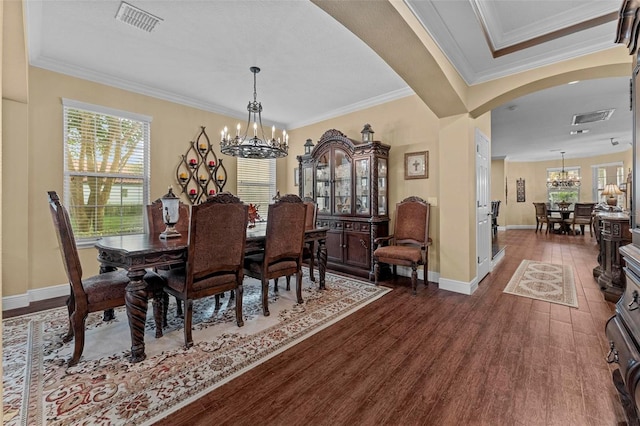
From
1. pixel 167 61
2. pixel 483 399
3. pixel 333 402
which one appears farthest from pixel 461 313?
pixel 167 61

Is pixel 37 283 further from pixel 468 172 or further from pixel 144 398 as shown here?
pixel 468 172

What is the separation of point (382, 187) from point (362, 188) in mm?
302

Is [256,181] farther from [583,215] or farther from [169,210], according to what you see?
[583,215]

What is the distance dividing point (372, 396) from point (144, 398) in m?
1.42

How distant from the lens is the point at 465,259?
365 cm

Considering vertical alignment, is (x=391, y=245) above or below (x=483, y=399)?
above

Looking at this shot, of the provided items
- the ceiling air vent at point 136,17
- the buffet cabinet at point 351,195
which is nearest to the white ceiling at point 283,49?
the ceiling air vent at point 136,17

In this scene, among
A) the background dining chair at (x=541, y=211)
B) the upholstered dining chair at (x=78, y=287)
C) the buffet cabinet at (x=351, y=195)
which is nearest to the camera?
the upholstered dining chair at (x=78, y=287)

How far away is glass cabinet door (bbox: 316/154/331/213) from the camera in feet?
16.3

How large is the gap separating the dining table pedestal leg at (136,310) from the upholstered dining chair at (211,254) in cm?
28

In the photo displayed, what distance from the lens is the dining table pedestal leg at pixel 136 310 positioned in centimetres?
221

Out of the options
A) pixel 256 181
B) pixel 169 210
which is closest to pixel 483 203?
pixel 256 181

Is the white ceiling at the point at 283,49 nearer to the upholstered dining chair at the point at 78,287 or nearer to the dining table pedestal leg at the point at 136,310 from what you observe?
the upholstered dining chair at the point at 78,287

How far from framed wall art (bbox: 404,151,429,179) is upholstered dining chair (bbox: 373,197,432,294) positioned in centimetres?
39
